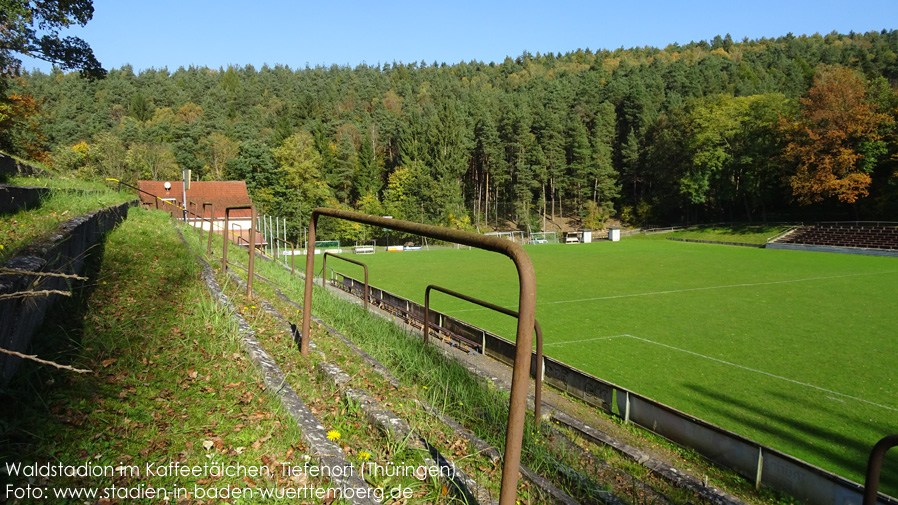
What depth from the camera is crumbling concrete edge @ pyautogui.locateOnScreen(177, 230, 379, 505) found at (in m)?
2.18

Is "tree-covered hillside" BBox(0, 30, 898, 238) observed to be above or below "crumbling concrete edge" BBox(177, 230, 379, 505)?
above

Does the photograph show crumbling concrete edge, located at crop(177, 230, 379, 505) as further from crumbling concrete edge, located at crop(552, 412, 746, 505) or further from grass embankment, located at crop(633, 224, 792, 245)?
grass embankment, located at crop(633, 224, 792, 245)

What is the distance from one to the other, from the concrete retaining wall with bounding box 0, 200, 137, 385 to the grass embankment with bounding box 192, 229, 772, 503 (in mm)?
1431

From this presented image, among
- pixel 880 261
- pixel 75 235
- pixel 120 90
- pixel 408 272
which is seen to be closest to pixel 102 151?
pixel 120 90

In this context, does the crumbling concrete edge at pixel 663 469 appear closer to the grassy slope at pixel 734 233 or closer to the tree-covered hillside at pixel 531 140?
the tree-covered hillside at pixel 531 140

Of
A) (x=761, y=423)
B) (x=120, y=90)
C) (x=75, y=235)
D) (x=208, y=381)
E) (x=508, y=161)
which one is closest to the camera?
(x=208, y=381)

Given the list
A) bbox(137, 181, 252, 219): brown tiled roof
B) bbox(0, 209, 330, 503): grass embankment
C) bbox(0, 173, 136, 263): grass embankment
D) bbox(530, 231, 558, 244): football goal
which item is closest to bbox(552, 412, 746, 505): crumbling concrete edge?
bbox(0, 209, 330, 503): grass embankment

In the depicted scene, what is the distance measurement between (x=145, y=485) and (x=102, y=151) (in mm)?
56506

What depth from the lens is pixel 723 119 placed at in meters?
49.1

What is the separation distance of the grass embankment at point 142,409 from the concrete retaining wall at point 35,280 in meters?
0.11

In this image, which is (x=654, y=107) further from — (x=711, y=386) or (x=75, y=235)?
(x=75, y=235)

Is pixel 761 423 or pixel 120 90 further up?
pixel 120 90

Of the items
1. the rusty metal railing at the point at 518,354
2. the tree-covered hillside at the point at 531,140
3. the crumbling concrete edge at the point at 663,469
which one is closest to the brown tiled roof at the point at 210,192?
the tree-covered hillside at the point at 531,140

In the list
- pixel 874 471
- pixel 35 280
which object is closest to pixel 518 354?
pixel 874 471
